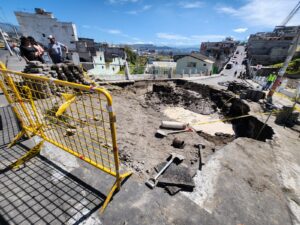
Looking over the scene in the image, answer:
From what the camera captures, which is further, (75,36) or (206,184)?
(75,36)

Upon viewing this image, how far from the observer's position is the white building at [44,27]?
29.4 metres

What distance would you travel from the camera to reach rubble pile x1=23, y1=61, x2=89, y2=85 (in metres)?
5.84

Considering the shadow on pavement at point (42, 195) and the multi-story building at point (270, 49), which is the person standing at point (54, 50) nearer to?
the shadow on pavement at point (42, 195)

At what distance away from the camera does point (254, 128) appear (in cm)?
649

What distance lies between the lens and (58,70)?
7227 mm

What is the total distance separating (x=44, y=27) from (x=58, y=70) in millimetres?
33904

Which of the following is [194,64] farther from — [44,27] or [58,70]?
[44,27]

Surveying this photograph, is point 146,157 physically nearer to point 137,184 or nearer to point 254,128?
point 137,184

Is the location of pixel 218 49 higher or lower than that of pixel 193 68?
higher

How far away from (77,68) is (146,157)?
279 inches

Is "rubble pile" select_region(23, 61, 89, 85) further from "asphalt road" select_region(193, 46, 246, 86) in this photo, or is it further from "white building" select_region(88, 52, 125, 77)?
"asphalt road" select_region(193, 46, 246, 86)

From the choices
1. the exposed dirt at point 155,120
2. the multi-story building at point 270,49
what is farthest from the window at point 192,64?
the exposed dirt at point 155,120

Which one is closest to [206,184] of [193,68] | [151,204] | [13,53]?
[151,204]

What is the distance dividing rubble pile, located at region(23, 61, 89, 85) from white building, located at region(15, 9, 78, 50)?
29101 mm
